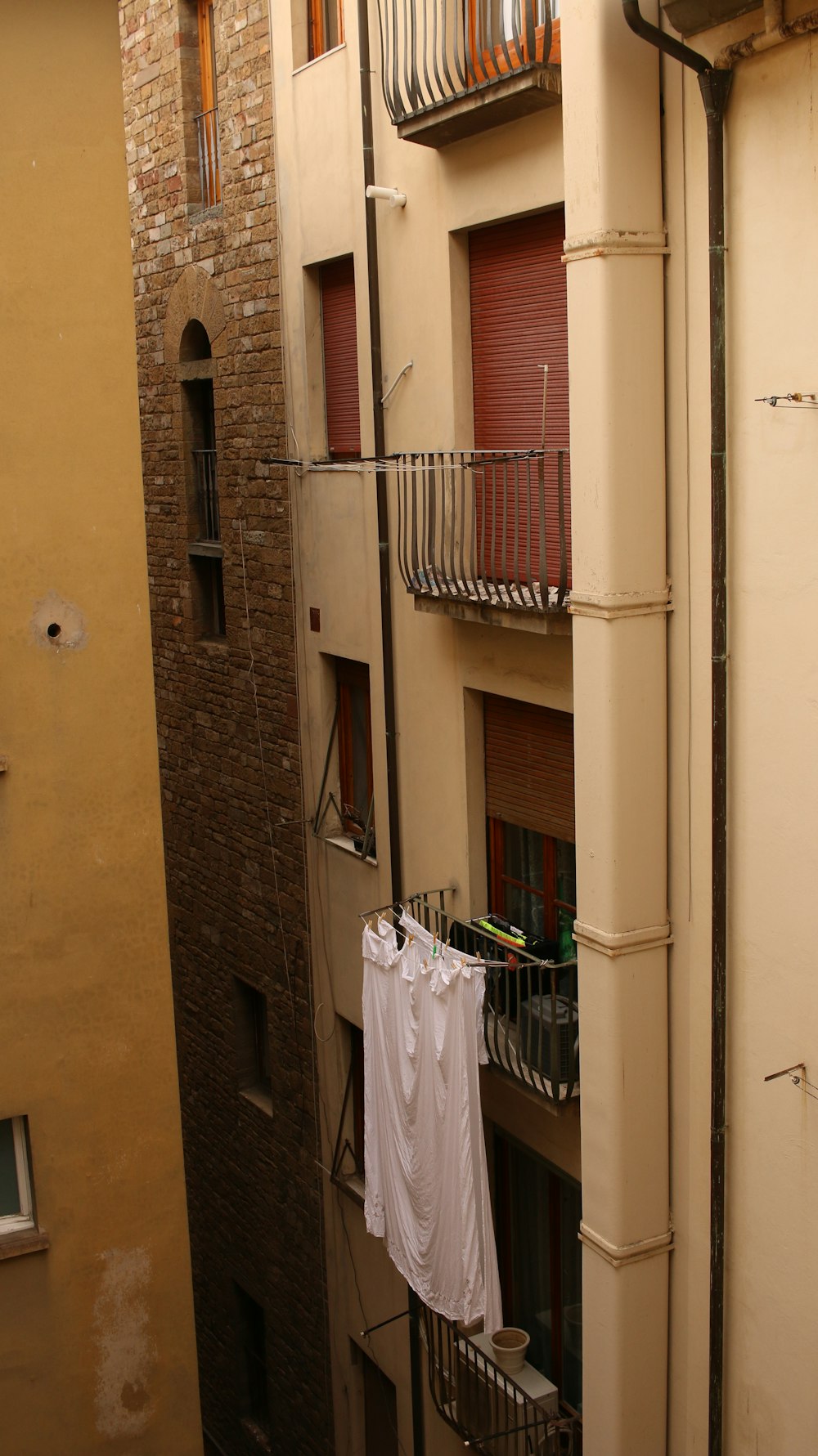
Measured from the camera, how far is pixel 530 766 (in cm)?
942

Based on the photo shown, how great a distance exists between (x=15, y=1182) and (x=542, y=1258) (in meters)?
3.59

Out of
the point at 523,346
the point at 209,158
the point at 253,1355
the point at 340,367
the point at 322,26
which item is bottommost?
the point at 253,1355

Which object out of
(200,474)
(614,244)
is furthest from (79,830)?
(200,474)

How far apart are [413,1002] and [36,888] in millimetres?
2486

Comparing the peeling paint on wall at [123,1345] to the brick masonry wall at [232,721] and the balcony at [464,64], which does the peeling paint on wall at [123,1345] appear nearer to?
the brick masonry wall at [232,721]

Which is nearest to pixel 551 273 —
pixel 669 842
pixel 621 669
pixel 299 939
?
pixel 621 669

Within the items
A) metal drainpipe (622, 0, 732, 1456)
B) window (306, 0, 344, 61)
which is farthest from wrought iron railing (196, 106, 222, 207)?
metal drainpipe (622, 0, 732, 1456)

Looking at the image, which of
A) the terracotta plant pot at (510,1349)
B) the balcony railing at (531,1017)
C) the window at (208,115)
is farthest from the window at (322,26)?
the terracotta plant pot at (510,1349)

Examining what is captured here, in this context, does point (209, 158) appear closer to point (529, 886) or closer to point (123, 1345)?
point (529, 886)

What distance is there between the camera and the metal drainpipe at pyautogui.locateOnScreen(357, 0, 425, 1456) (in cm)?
1013

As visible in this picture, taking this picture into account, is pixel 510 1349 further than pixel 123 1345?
Yes

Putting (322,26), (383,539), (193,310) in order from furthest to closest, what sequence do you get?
(193,310) < (322,26) < (383,539)

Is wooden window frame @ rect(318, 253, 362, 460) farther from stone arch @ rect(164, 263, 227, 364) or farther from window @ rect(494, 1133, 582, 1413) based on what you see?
window @ rect(494, 1133, 582, 1413)

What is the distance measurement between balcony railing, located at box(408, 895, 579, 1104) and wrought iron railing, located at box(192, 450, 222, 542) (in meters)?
5.64
